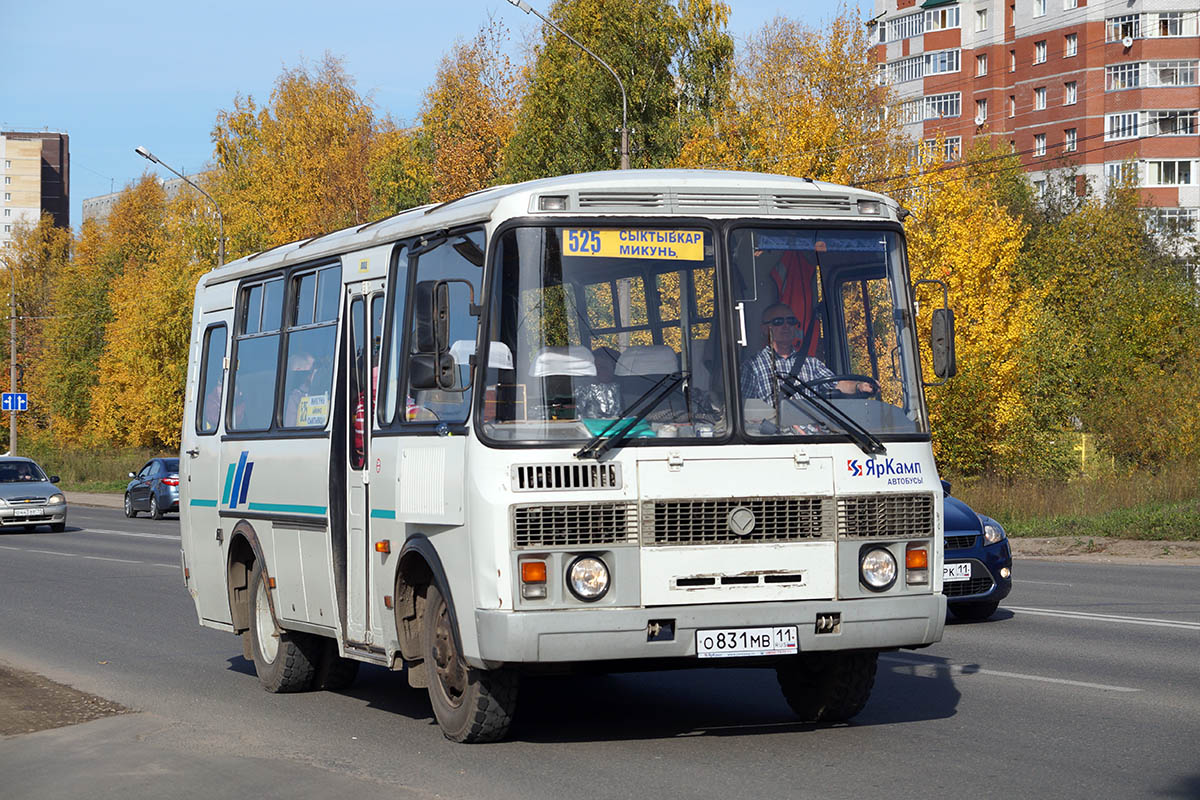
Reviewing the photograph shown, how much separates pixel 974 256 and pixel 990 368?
8.33ft

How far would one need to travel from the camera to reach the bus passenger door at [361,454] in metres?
9.95

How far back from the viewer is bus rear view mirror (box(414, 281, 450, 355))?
8484mm

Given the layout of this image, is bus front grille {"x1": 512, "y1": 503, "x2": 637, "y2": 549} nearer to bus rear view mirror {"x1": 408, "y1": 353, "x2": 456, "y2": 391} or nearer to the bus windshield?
the bus windshield

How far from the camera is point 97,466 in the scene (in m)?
70.7

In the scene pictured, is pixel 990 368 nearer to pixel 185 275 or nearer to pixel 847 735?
pixel 847 735

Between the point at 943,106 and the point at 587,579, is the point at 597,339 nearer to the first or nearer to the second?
the point at 587,579

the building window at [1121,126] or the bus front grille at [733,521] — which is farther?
the building window at [1121,126]

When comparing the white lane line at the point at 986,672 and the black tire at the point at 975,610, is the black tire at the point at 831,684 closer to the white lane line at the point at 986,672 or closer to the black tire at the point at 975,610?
the white lane line at the point at 986,672

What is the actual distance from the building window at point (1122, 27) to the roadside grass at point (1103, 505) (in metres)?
57.3

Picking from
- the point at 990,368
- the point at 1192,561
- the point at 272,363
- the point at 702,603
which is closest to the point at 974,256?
the point at 990,368

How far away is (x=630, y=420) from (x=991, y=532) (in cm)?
773

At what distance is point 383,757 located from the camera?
8.75 m

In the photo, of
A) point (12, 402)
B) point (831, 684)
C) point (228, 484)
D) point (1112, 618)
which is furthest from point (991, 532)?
point (12, 402)

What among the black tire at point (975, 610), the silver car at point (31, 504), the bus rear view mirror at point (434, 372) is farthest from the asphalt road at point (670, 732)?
the silver car at point (31, 504)
